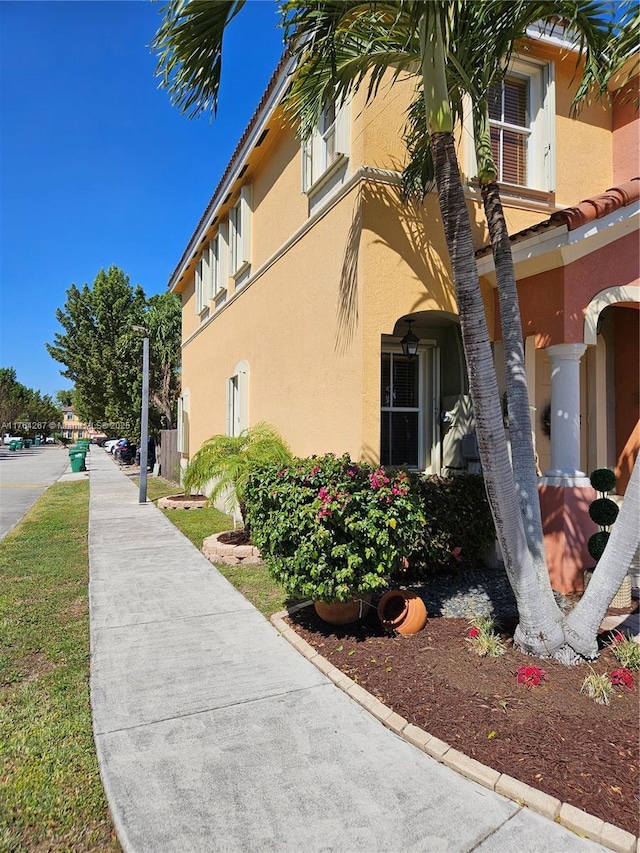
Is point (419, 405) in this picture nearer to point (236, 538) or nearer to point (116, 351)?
point (236, 538)

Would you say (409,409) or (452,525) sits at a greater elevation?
(409,409)

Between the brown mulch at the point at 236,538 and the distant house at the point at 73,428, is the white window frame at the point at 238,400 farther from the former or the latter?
the distant house at the point at 73,428

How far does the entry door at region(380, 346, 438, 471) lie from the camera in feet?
25.3

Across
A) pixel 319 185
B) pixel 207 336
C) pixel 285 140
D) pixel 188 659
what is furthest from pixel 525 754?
pixel 207 336

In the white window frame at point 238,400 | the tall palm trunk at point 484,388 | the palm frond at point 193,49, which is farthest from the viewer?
the white window frame at point 238,400

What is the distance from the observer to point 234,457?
788 cm

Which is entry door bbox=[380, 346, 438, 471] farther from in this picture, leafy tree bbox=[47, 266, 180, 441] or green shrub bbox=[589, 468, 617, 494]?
leafy tree bbox=[47, 266, 180, 441]

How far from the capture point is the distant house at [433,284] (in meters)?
5.83

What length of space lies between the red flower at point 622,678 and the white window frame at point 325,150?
20.2ft

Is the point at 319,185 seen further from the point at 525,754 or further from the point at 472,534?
the point at 525,754

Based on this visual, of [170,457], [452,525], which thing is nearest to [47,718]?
[452,525]

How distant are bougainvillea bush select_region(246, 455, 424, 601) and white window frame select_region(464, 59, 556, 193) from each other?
5.19 m

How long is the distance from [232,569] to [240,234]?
708 cm

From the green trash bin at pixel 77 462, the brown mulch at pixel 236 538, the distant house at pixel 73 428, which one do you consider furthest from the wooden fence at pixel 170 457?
the distant house at pixel 73 428
